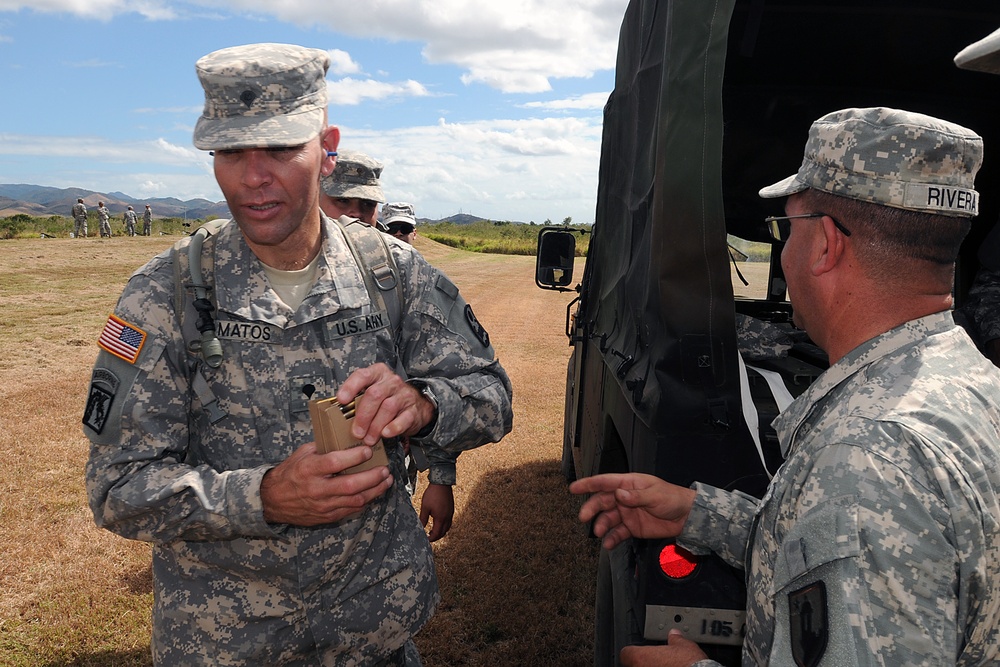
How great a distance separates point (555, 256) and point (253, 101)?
97.0 inches

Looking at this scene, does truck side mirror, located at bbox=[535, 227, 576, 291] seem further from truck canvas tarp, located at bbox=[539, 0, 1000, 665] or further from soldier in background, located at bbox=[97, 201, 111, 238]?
soldier in background, located at bbox=[97, 201, 111, 238]

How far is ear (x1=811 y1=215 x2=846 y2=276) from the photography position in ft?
→ 4.43

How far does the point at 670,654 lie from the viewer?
1491 millimetres

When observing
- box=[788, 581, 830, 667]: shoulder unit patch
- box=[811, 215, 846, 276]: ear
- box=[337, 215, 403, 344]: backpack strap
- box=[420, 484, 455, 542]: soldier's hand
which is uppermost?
box=[811, 215, 846, 276]: ear

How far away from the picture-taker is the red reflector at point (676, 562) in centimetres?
197

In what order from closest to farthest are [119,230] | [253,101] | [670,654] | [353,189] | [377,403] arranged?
[670,654] < [377,403] < [253,101] < [353,189] < [119,230]

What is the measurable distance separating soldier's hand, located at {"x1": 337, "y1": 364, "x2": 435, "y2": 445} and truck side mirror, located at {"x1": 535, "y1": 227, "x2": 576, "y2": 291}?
244cm

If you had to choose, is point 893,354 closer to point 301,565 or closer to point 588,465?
point 301,565

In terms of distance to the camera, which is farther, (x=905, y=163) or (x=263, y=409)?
(x=263, y=409)

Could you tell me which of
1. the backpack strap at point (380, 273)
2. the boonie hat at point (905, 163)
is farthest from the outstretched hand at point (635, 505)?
the boonie hat at point (905, 163)

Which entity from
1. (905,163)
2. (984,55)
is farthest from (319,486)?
(984,55)

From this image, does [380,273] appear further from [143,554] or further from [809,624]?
[143,554]

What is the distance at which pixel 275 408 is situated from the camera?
1.84 m

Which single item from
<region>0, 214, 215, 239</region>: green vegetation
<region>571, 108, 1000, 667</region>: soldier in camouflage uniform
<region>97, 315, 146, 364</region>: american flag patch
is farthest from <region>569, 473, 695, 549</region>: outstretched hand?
<region>0, 214, 215, 239</region>: green vegetation
